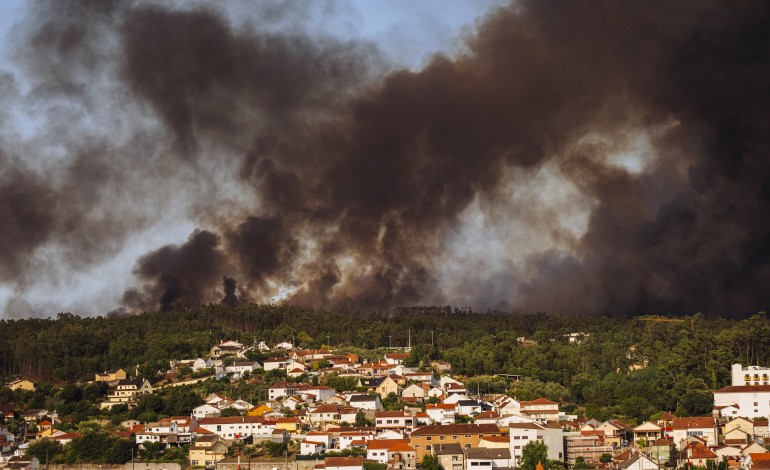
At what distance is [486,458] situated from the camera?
3959cm

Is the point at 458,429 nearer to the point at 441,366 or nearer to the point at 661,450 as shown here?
the point at 661,450

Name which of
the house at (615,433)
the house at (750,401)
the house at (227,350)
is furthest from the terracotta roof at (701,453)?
the house at (227,350)

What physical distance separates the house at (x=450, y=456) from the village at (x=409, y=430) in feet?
0.14

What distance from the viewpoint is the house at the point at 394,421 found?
4503 centimetres

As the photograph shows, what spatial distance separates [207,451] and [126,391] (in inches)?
508

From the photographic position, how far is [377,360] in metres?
60.6

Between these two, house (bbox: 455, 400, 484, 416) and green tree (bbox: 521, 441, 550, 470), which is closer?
green tree (bbox: 521, 441, 550, 470)

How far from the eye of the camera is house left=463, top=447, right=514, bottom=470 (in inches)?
1554

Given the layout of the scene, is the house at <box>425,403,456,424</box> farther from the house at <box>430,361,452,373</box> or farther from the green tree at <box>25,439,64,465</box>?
the green tree at <box>25,439,64,465</box>

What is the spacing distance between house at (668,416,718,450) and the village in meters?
0.04

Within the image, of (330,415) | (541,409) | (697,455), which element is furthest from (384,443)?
(697,455)

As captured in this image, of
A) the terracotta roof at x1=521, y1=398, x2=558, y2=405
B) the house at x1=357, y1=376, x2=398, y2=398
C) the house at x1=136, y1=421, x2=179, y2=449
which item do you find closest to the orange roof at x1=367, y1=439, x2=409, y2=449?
the terracotta roof at x1=521, y1=398, x2=558, y2=405

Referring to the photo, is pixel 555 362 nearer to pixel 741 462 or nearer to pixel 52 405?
pixel 741 462

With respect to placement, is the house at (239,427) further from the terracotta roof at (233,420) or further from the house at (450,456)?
the house at (450,456)
